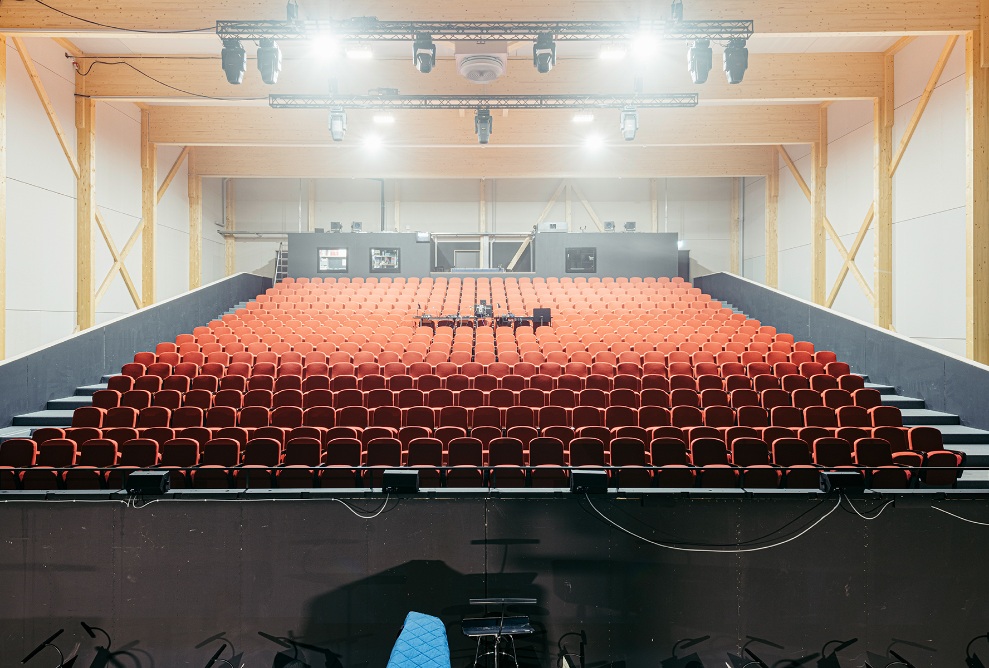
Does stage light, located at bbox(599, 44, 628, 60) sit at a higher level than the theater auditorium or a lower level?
higher

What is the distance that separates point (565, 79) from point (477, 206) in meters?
6.48

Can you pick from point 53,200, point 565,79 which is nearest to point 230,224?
point 53,200

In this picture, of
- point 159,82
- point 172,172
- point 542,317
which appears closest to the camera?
point 159,82

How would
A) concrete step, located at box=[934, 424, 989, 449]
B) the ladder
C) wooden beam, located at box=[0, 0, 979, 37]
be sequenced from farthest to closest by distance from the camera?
the ladder → wooden beam, located at box=[0, 0, 979, 37] → concrete step, located at box=[934, 424, 989, 449]

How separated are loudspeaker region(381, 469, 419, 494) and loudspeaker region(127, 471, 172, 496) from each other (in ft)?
4.33

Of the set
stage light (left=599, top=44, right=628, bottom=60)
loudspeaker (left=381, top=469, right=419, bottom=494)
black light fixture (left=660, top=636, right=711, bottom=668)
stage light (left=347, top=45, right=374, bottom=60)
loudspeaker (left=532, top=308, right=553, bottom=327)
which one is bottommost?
black light fixture (left=660, top=636, right=711, bottom=668)

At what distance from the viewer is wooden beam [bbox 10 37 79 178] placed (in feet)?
24.8

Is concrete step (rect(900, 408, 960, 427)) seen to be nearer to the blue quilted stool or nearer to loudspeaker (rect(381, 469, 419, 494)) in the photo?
loudspeaker (rect(381, 469, 419, 494))

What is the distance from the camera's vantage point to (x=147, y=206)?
35.0ft

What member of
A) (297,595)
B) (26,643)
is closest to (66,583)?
(26,643)

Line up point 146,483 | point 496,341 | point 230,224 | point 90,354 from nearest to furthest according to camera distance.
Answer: point 146,483 → point 90,354 → point 496,341 → point 230,224

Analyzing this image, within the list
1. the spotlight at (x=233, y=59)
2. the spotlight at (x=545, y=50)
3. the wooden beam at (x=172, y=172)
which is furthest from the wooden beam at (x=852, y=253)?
the wooden beam at (x=172, y=172)

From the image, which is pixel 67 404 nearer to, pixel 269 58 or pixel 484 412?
pixel 269 58

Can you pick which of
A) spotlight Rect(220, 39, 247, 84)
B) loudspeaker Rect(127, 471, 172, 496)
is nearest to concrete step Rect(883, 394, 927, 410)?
loudspeaker Rect(127, 471, 172, 496)
